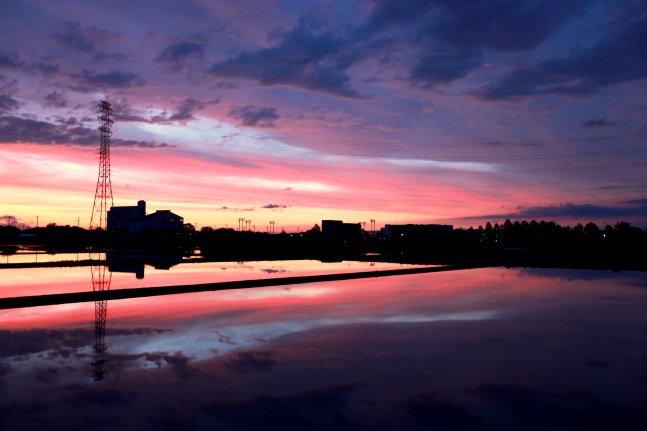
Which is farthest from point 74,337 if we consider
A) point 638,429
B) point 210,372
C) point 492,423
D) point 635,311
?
point 635,311

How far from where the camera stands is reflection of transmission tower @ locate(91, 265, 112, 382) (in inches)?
406

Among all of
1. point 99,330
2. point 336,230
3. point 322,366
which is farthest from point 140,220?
point 322,366

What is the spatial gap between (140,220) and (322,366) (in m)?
99.5

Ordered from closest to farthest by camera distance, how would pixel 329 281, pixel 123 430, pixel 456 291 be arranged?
1. pixel 123 430
2. pixel 456 291
3. pixel 329 281

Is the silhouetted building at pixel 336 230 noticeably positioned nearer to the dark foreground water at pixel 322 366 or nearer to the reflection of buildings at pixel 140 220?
the reflection of buildings at pixel 140 220

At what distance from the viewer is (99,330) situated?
14.0 metres

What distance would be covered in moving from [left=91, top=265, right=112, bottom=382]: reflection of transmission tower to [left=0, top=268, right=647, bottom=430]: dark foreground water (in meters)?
0.05

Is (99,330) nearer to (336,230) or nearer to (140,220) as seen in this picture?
(336,230)

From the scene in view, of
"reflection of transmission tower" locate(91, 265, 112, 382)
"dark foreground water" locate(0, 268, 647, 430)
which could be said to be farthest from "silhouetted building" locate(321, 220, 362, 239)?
"dark foreground water" locate(0, 268, 647, 430)

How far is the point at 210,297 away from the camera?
20.6m

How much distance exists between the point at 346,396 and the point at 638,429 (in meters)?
4.53

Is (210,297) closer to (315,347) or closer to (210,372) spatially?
(315,347)

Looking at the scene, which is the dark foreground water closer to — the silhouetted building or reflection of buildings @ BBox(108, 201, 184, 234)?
the silhouetted building

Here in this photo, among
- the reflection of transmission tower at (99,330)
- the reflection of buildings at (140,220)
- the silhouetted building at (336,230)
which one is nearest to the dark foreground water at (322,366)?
the reflection of transmission tower at (99,330)
